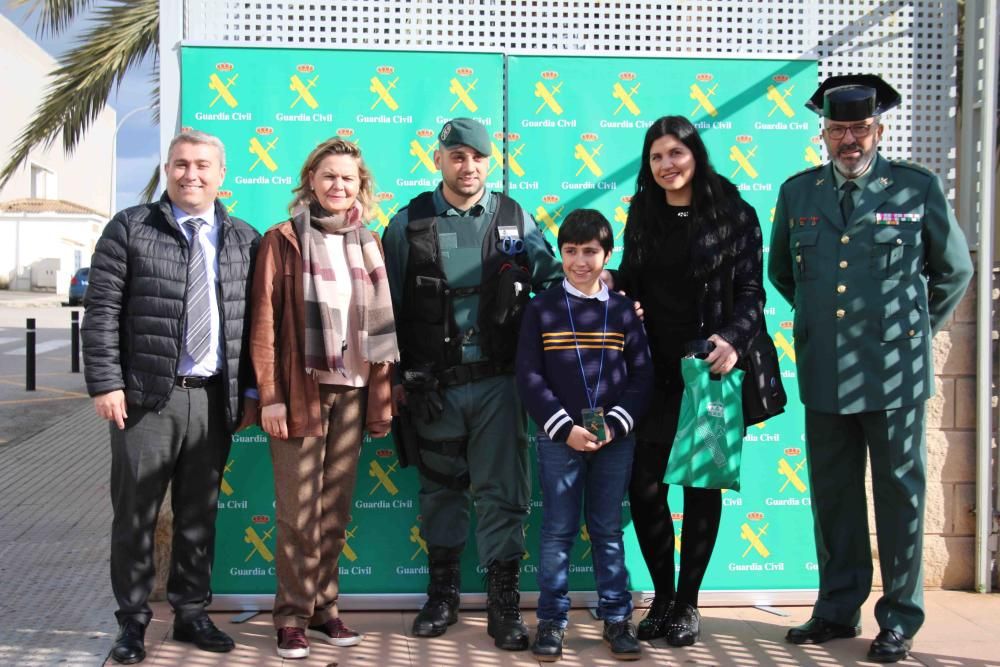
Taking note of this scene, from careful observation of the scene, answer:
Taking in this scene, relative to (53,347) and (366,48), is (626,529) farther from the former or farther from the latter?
(53,347)

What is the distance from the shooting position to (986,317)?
15.3 ft

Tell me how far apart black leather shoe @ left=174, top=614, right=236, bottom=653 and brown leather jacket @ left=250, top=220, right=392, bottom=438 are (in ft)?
3.03

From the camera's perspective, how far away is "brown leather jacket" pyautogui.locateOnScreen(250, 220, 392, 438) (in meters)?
3.74

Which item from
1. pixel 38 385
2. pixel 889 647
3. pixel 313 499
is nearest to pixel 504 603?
pixel 313 499

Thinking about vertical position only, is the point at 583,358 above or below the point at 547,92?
below

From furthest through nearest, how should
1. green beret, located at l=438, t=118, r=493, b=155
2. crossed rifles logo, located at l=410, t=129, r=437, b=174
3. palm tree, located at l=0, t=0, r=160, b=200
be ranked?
palm tree, located at l=0, t=0, r=160, b=200 < crossed rifles logo, located at l=410, t=129, r=437, b=174 < green beret, located at l=438, t=118, r=493, b=155

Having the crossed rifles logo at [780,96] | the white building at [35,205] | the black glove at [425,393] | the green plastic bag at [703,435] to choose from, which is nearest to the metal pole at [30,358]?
the black glove at [425,393]

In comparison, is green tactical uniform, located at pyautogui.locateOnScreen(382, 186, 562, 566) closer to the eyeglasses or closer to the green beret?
the green beret

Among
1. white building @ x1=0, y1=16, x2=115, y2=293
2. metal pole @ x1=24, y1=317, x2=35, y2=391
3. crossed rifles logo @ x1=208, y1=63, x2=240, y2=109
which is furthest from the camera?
white building @ x1=0, y1=16, x2=115, y2=293

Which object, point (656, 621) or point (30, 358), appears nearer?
point (656, 621)

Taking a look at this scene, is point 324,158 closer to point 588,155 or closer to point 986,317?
point 588,155

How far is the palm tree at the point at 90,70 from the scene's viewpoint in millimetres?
7992

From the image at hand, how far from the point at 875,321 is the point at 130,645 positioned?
328 cm

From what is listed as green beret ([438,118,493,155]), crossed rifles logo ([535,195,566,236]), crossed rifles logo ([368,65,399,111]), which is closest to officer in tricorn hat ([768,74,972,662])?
crossed rifles logo ([535,195,566,236])
